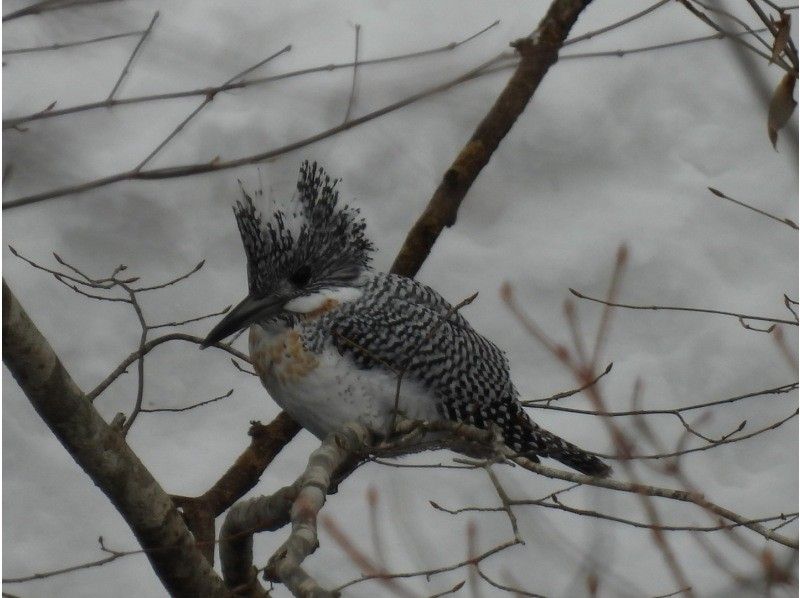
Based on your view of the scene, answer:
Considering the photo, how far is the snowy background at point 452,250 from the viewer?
9.85 ft

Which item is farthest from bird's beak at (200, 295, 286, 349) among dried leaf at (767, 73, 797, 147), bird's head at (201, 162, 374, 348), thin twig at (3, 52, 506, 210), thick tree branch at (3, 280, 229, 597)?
dried leaf at (767, 73, 797, 147)

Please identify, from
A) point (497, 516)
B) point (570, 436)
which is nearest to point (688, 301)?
point (570, 436)

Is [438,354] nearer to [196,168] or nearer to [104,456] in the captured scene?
[104,456]

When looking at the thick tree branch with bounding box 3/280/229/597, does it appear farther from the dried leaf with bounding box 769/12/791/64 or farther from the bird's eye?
the dried leaf with bounding box 769/12/791/64

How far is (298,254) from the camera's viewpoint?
2098 mm

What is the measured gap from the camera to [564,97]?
3.42 m

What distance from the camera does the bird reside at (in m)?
1.98

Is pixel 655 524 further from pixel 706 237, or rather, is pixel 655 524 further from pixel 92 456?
pixel 706 237

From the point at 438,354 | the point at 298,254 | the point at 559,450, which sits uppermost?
the point at 298,254

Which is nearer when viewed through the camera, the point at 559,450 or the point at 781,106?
the point at 781,106

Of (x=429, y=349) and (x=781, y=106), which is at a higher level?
(x=429, y=349)

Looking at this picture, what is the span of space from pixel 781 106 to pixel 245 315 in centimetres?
108

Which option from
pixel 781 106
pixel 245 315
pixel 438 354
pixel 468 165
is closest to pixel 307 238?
pixel 245 315

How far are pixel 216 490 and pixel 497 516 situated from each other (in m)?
1.06
